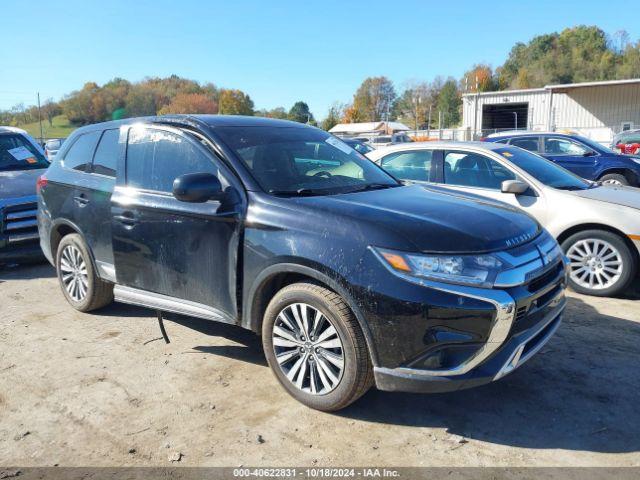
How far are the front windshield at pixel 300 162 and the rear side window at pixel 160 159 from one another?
25 centimetres

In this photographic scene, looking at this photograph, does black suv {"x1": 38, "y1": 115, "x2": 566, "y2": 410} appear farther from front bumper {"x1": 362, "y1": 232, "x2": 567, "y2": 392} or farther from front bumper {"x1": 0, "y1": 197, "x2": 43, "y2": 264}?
front bumper {"x1": 0, "y1": 197, "x2": 43, "y2": 264}

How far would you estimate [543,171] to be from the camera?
610 centimetres

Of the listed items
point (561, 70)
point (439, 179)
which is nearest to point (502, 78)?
point (561, 70)

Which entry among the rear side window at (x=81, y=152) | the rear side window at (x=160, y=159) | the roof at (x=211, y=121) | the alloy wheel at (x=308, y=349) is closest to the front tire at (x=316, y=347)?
the alloy wheel at (x=308, y=349)

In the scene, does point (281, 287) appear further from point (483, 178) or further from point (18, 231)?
point (18, 231)

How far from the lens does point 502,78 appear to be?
110562 mm

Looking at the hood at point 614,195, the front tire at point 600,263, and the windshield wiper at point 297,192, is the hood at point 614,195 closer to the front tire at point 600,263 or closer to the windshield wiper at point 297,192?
the front tire at point 600,263

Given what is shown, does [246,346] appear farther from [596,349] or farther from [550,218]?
[550,218]

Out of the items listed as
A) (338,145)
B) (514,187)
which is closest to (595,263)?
(514,187)

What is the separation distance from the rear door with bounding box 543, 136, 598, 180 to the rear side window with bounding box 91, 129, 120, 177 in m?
9.30

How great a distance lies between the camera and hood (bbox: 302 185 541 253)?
2.93m

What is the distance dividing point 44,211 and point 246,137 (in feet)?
9.04

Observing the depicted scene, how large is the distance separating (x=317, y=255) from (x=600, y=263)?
371cm

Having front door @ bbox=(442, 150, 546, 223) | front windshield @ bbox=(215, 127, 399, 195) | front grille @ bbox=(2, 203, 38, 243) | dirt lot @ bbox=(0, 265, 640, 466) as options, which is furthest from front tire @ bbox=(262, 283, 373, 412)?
front grille @ bbox=(2, 203, 38, 243)
